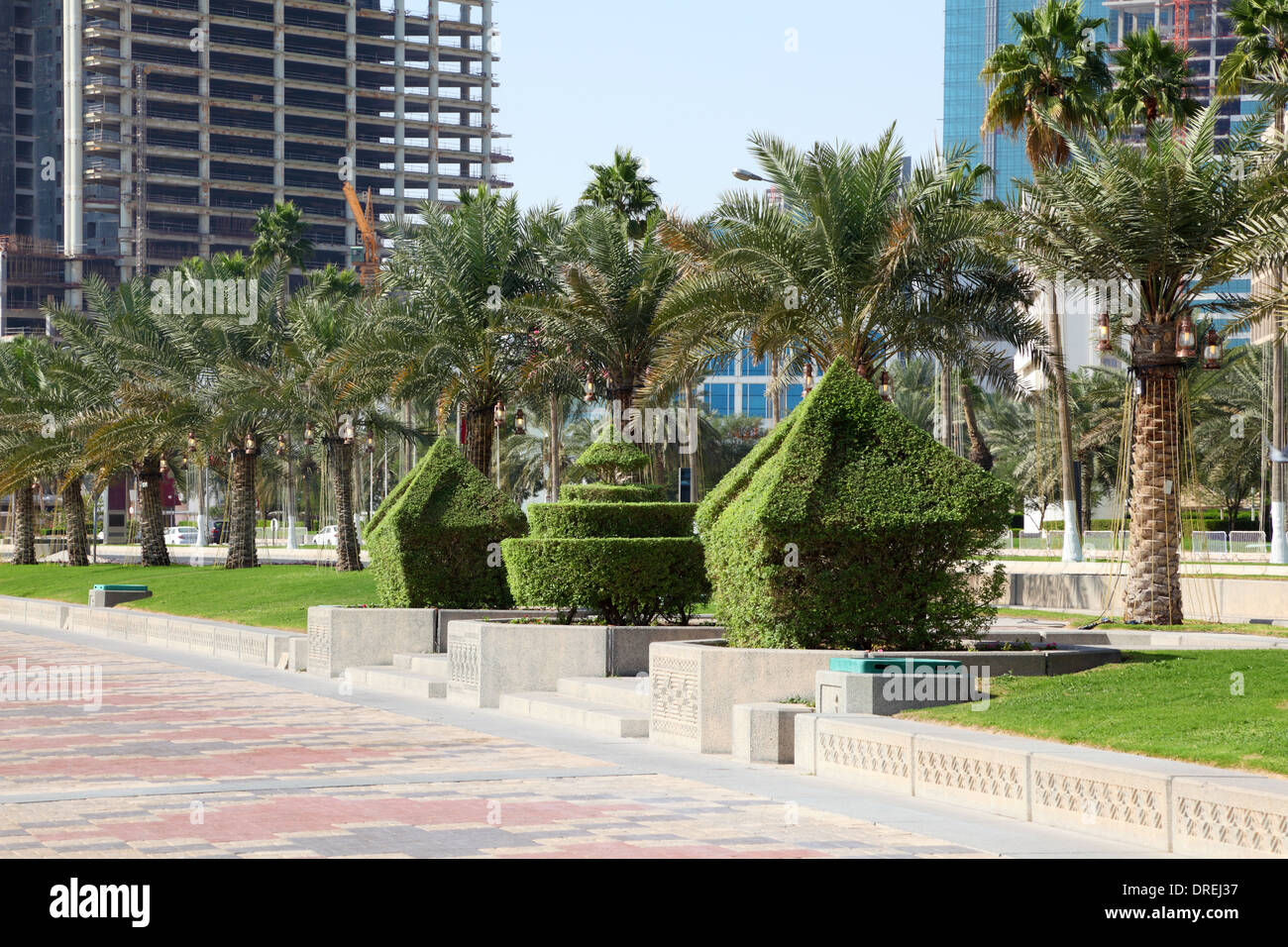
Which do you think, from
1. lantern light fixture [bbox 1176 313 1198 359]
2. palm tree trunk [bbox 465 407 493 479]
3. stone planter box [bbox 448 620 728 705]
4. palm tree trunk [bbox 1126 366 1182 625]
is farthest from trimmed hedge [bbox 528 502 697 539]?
palm tree trunk [bbox 465 407 493 479]

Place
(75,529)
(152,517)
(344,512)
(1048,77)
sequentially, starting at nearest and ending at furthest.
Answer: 1. (1048,77)
2. (344,512)
3. (152,517)
4. (75,529)

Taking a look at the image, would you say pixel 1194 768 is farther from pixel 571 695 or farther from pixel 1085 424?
pixel 1085 424

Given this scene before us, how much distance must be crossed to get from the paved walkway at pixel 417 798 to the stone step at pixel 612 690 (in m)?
0.85

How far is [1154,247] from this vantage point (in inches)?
858

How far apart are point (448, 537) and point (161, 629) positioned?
11.3 m

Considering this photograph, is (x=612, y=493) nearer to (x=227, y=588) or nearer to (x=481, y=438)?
(x=481, y=438)

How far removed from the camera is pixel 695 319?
26.9 metres

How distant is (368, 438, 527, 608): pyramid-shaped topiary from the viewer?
22516 millimetres

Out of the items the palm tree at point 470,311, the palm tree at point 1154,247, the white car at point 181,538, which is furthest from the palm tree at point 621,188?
the white car at point 181,538

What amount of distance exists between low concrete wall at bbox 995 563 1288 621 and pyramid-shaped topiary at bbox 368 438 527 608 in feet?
27.9

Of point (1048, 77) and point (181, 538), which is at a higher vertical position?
point (1048, 77)

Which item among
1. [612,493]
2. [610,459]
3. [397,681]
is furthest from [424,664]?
[610,459]

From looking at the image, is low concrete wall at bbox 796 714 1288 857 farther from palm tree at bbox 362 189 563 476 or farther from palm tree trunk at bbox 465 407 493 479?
palm tree trunk at bbox 465 407 493 479
